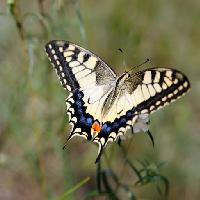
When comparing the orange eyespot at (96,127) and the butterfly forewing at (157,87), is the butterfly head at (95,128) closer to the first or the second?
the orange eyespot at (96,127)

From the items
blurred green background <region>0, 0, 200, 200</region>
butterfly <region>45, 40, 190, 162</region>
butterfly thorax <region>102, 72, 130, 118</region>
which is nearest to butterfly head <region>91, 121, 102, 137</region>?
butterfly <region>45, 40, 190, 162</region>

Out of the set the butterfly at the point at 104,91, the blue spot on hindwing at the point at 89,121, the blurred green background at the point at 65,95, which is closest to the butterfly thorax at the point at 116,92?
the butterfly at the point at 104,91

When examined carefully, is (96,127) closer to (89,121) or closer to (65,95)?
(89,121)

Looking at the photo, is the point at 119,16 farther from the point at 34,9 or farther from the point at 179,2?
the point at 34,9

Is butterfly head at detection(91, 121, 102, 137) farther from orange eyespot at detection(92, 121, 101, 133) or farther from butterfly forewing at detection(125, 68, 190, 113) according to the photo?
butterfly forewing at detection(125, 68, 190, 113)

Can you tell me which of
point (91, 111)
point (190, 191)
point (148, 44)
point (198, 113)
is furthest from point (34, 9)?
point (91, 111)

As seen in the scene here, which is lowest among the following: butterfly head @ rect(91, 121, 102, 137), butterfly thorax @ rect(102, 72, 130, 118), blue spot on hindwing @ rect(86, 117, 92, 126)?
butterfly head @ rect(91, 121, 102, 137)
